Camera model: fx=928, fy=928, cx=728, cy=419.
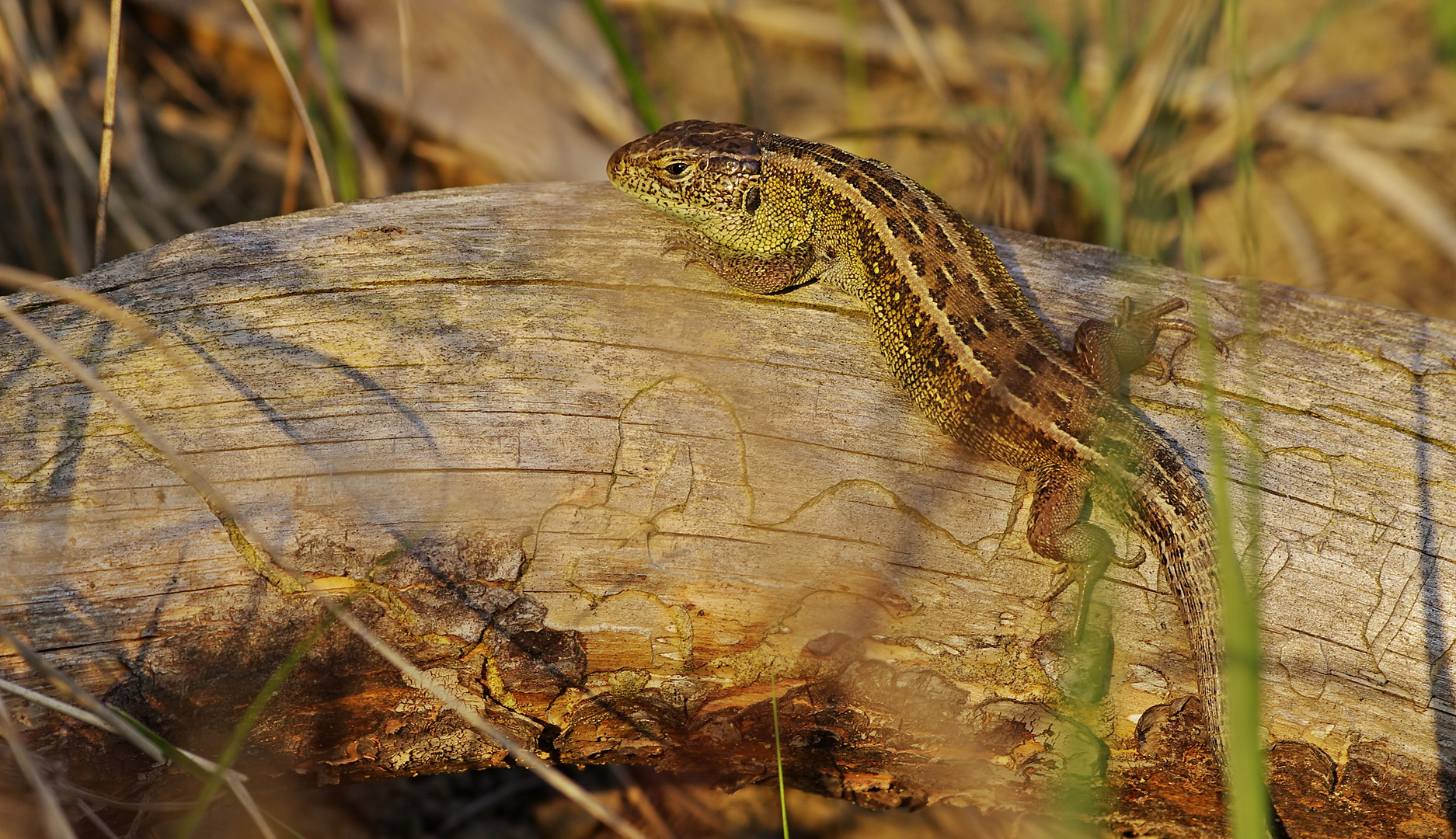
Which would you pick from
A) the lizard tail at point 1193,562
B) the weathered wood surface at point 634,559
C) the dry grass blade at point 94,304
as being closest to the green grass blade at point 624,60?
the weathered wood surface at point 634,559

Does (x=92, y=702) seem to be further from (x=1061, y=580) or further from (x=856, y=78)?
(x=856, y=78)

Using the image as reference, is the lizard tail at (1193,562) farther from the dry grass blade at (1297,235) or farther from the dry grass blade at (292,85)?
the dry grass blade at (1297,235)

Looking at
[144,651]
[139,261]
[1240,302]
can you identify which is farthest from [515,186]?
[1240,302]

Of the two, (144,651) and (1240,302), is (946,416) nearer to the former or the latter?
(1240,302)

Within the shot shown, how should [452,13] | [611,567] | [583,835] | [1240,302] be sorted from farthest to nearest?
[452,13] → [583,835] → [1240,302] → [611,567]

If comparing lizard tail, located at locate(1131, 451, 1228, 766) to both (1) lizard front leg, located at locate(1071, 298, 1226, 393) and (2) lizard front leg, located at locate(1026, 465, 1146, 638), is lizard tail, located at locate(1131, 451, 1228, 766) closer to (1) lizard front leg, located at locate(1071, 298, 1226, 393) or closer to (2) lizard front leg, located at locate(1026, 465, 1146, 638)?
(2) lizard front leg, located at locate(1026, 465, 1146, 638)

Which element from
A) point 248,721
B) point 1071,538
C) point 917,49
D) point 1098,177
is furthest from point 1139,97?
point 248,721
